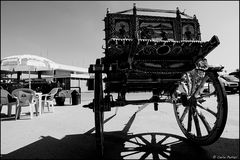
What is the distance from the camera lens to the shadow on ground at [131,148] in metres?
2.77

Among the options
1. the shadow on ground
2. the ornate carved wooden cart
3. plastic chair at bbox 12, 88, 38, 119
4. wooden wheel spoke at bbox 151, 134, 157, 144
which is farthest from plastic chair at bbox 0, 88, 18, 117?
wooden wheel spoke at bbox 151, 134, 157, 144

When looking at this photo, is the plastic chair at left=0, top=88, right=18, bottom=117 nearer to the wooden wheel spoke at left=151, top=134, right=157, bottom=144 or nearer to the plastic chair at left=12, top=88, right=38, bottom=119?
the plastic chair at left=12, top=88, right=38, bottom=119

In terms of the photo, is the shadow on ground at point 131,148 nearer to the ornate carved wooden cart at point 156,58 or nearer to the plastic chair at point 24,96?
the ornate carved wooden cart at point 156,58

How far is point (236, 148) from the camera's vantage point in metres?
3.06

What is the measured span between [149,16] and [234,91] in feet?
61.6

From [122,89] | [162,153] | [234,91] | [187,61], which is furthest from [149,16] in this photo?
[234,91]

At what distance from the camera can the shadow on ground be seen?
277cm

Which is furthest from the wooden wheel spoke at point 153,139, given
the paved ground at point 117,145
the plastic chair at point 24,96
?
the plastic chair at point 24,96

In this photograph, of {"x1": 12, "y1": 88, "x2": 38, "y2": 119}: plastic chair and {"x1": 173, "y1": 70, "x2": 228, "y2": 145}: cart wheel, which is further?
{"x1": 12, "y1": 88, "x2": 38, "y2": 119}: plastic chair

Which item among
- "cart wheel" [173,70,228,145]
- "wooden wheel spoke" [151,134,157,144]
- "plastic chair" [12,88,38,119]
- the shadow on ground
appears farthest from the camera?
"plastic chair" [12,88,38,119]

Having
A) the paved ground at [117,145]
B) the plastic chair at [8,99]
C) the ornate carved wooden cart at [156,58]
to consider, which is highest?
the ornate carved wooden cart at [156,58]

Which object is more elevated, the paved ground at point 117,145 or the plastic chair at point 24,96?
the plastic chair at point 24,96

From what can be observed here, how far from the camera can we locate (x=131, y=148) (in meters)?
3.10

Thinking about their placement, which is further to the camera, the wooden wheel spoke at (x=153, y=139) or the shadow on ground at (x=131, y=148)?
the wooden wheel spoke at (x=153, y=139)
